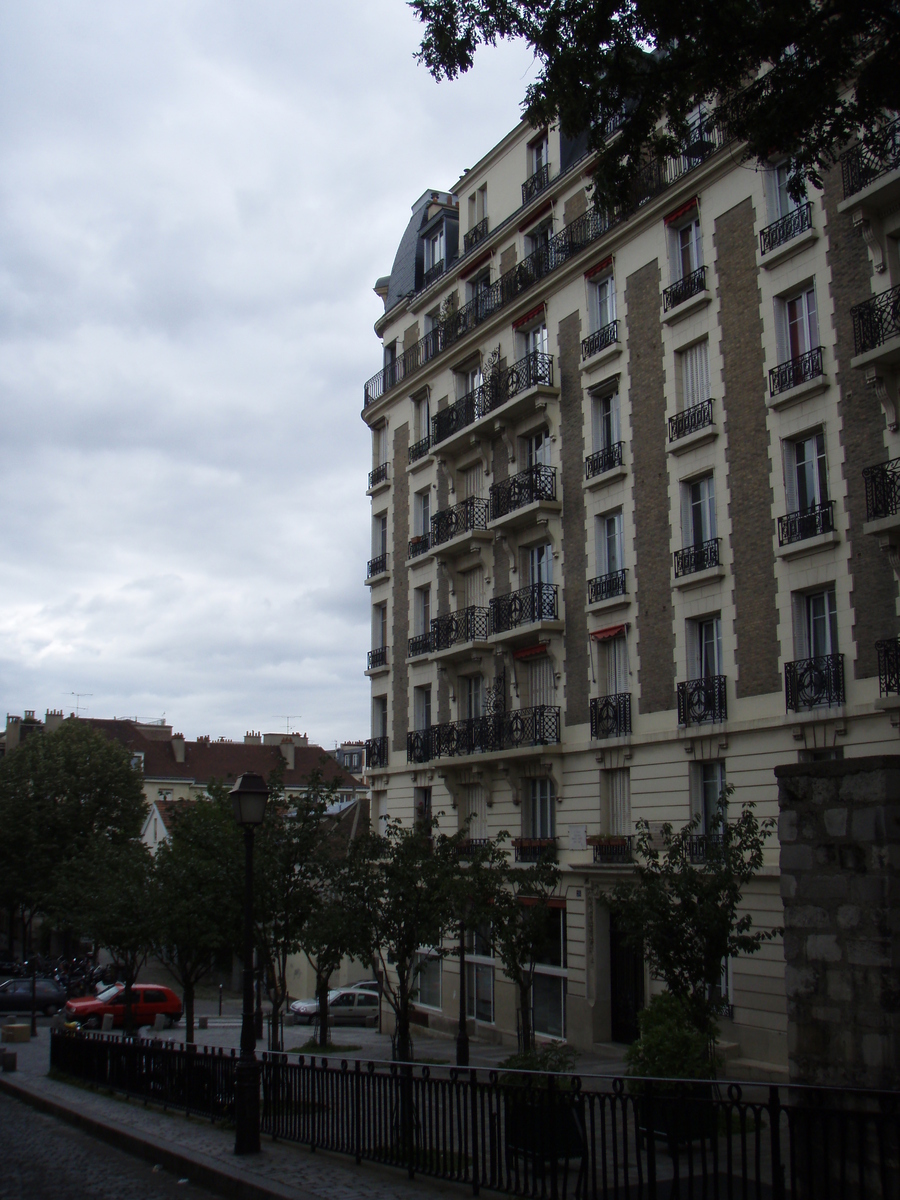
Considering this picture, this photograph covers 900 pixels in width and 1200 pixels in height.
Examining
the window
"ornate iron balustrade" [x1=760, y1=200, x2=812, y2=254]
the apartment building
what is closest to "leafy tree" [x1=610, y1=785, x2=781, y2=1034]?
the apartment building

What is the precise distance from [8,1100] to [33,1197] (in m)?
10.5

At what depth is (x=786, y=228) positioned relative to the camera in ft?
70.9

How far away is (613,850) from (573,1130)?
1517 cm

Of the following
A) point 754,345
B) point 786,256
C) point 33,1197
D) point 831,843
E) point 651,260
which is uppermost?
point 651,260

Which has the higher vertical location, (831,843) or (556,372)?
(556,372)

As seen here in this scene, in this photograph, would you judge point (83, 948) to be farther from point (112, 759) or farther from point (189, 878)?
point (189, 878)

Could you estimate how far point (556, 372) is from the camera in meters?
28.6

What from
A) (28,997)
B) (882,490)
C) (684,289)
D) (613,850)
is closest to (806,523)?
(882,490)

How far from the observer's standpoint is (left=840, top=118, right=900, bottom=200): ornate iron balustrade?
18.8m

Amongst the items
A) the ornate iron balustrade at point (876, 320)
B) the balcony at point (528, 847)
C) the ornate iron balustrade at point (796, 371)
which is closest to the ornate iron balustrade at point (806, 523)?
the ornate iron balustrade at point (796, 371)

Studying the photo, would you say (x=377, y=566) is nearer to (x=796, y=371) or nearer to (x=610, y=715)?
(x=610, y=715)

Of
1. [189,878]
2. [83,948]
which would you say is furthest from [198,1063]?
[83,948]

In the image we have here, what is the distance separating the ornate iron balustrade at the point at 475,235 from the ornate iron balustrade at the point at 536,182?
2089mm

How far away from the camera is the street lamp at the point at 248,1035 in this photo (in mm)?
12523
